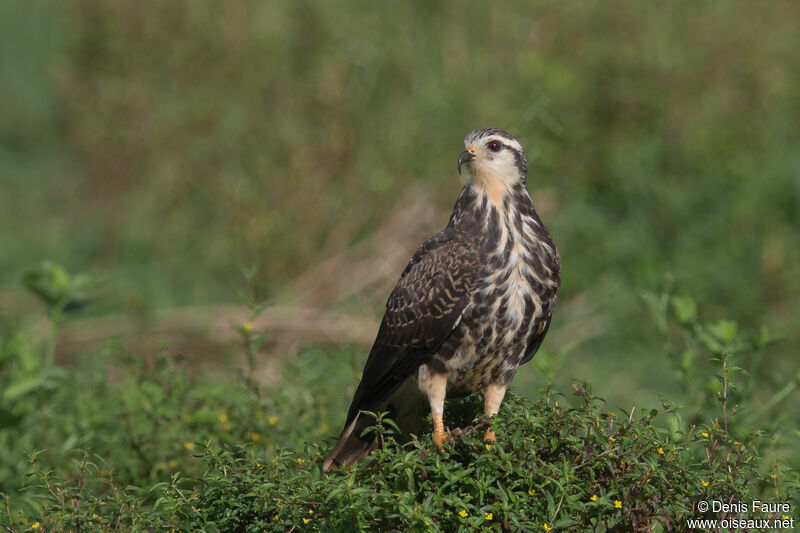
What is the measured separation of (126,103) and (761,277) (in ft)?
17.7

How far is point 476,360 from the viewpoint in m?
4.34

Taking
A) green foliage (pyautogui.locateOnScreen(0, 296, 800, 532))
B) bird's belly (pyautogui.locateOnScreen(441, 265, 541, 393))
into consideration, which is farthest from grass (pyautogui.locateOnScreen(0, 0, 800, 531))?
green foliage (pyautogui.locateOnScreen(0, 296, 800, 532))

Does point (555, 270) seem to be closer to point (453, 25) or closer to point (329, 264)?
point (329, 264)

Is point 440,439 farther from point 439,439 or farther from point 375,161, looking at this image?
point 375,161

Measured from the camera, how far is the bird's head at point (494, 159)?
4605 mm

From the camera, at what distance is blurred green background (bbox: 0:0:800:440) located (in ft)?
26.8

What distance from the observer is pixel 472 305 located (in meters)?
4.26

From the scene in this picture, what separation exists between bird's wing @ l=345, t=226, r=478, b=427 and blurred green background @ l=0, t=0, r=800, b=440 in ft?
9.92

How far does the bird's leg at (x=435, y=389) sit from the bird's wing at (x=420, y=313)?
2.4 inches

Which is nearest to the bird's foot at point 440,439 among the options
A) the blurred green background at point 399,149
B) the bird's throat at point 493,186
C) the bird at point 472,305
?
the bird at point 472,305

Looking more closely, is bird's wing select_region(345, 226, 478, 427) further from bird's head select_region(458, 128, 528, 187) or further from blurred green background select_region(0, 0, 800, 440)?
blurred green background select_region(0, 0, 800, 440)

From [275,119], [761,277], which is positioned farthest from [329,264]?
[761,277]

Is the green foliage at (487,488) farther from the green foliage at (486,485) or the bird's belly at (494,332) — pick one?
the bird's belly at (494,332)

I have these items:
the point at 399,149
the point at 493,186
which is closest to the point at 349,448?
the point at 493,186
